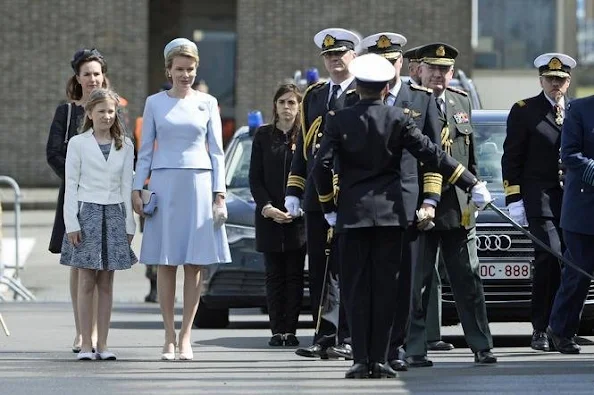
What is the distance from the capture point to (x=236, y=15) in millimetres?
28500

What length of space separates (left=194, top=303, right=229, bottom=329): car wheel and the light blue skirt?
10.4 ft

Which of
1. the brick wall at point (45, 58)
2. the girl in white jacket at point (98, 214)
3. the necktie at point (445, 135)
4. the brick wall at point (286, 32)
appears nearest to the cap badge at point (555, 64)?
the necktie at point (445, 135)

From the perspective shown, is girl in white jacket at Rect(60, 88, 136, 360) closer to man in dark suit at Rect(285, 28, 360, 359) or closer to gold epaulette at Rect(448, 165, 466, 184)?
man in dark suit at Rect(285, 28, 360, 359)

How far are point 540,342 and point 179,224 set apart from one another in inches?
99.1

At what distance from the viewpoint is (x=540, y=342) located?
11766mm

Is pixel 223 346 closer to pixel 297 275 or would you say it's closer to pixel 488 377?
pixel 297 275

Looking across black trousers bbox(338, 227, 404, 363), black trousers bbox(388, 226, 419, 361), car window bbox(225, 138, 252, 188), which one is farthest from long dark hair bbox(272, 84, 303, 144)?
black trousers bbox(338, 227, 404, 363)

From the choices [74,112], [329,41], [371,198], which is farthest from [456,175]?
[74,112]

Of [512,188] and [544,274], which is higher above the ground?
[512,188]

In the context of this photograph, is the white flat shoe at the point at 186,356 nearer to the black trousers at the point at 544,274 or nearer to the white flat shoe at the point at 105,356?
the white flat shoe at the point at 105,356

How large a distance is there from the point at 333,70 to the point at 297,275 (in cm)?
187

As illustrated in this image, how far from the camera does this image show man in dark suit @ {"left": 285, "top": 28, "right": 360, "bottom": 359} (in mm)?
11117

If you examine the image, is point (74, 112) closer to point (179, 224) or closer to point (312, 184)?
point (179, 224)

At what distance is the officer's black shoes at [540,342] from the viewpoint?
11742 millimetres
